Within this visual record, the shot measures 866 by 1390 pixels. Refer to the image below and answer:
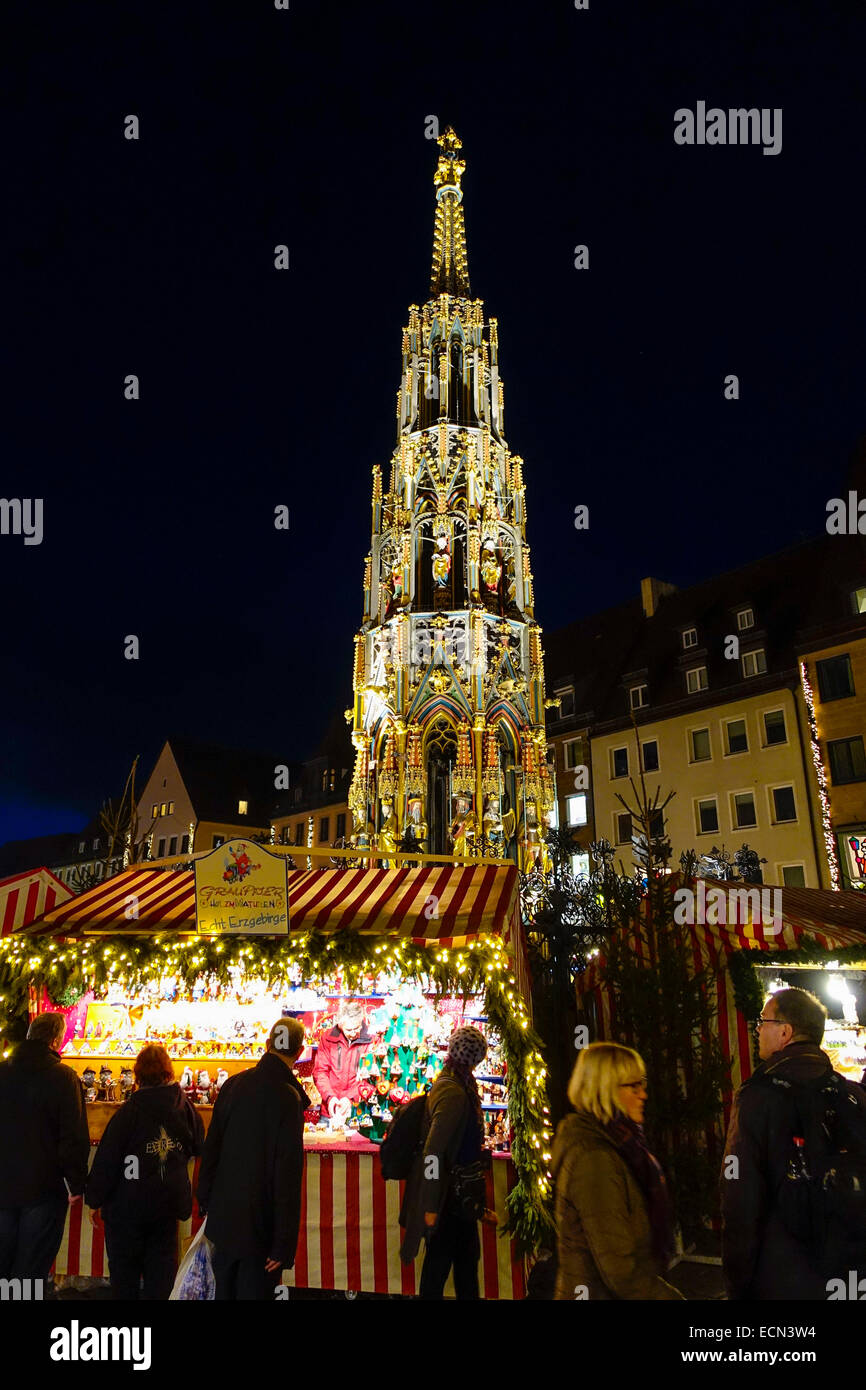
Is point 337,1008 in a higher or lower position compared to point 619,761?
lower

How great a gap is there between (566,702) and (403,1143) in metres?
32.2

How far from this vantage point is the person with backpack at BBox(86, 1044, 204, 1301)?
505cm

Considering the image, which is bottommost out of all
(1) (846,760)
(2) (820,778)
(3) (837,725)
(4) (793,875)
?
(4) (793,875)

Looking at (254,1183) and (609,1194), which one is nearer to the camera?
(609,1194)

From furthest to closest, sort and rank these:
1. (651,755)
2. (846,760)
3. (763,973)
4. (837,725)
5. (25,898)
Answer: (651,755) < (837,725) < (846,760) < (763,973) < (25,898)

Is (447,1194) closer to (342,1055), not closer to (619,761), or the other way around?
(342,1055)

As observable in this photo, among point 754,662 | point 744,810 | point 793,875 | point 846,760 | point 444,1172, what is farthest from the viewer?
point 754,662

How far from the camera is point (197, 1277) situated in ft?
16.2

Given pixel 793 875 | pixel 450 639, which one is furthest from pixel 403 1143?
pixel 793 875

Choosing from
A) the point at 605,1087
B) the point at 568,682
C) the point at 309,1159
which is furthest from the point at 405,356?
the point at 605,1087

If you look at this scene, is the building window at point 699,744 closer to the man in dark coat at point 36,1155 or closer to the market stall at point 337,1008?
the market stall at point 337,1008

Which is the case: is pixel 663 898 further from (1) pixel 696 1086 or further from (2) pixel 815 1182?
(2) pixel 815 1182

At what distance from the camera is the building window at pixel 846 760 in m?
25.7

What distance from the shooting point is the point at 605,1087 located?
11.5 ft
